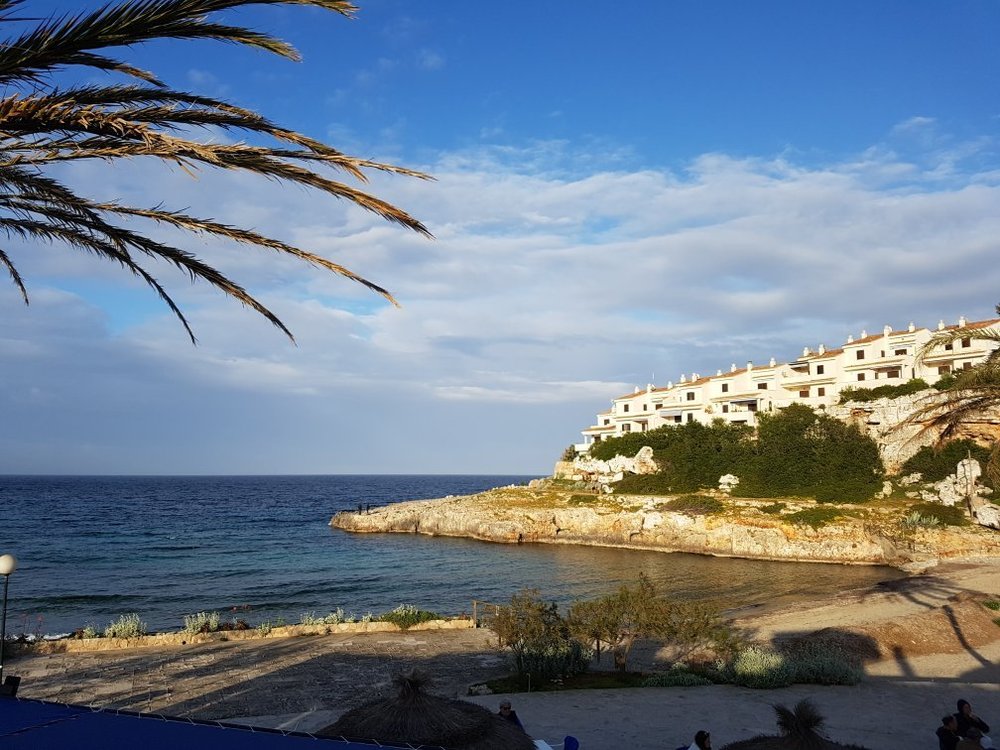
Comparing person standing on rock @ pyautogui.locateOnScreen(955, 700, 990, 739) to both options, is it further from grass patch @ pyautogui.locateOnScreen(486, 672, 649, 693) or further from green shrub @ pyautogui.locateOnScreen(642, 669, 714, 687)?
grass patch @ pyautogui.locateOnScreen(486, 672, 649, 693)

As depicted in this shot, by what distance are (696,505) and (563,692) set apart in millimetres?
42776

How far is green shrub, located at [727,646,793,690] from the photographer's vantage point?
49.5ft

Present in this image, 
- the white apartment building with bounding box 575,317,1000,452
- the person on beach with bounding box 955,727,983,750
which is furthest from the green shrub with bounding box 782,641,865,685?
the white apartment building with bounding box 575,317,1000,452

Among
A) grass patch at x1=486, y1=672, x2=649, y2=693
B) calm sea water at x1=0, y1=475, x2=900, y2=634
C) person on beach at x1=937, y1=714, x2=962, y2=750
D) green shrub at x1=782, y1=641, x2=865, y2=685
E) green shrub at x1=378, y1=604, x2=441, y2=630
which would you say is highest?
person on beach at x1=937, y1=714, x2=962, y2=750

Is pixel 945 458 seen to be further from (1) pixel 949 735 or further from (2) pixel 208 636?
(2) pixel 208 636

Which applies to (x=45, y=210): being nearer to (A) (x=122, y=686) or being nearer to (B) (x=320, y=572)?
(A) (x=122, y=686)

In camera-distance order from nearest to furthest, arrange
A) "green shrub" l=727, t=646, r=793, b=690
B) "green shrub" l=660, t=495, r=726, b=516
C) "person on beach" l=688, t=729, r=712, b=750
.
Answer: "person on beach" l=688, t=729, r=712, b=750 → "green shrub" l=727, t=646, r=793, b=690 → "green shrub" l=660, t=495, r=726, b=516

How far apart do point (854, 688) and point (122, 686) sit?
16524mm

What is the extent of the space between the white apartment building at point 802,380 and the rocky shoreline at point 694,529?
2025cm

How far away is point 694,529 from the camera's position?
5175cm

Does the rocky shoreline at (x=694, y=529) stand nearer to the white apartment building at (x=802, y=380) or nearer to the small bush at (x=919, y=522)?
the small bush at (x=919, y=522)

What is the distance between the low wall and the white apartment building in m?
54.6

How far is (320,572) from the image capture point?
148 feet

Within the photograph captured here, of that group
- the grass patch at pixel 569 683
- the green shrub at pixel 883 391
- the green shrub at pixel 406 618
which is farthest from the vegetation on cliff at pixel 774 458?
the grass patch at pixel 569 683
